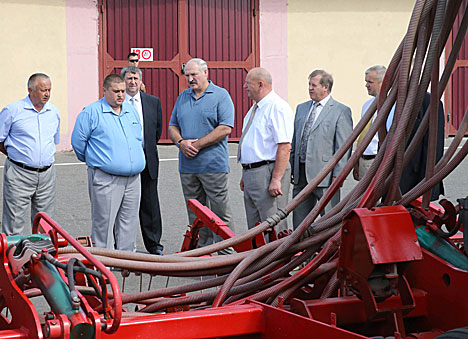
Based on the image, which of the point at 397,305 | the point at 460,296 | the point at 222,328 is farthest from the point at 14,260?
the point at 460,296

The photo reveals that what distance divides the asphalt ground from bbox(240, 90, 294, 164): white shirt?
1.32m

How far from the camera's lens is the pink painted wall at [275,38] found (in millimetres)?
15227

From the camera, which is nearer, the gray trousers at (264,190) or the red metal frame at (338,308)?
the red metal frame at (338,308)

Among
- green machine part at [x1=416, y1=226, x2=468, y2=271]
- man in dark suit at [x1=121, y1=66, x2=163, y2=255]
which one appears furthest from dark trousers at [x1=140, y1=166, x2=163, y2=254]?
green machine part at [x1=416, y1=226, x2=468, y2=271]

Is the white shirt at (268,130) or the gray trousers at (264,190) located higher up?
the white shirt at (268,130)

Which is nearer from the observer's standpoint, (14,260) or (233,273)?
(14,260)

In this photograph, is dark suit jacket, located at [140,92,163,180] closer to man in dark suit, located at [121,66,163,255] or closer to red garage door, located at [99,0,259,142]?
man in dark suit, located at [121,66,163,255]

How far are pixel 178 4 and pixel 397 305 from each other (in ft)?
42.5

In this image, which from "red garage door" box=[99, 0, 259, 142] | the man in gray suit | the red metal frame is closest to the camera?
the red metal frame

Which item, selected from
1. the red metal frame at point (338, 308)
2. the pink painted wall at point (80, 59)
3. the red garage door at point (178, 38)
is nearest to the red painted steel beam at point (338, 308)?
the red metal frame at point (338, 308)

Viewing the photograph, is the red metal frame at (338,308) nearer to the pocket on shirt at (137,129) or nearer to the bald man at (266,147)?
the bald man at (266,147)

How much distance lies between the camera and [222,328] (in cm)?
265

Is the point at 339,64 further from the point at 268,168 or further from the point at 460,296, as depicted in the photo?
the point at 460,296

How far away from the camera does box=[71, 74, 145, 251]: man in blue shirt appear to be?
20.1 ft
